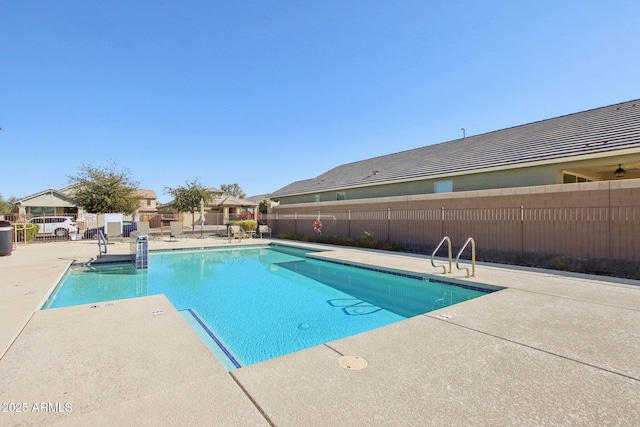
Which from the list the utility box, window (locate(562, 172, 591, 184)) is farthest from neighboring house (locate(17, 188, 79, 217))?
window (locate(562, 172, 591, 184))

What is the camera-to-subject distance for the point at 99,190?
59.0ft

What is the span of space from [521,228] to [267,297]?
8.24 metres

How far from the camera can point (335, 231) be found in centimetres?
1712

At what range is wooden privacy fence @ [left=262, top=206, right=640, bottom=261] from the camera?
7.78 meters

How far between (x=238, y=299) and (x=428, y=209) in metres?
8.68

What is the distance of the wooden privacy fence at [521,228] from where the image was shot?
25.5ft

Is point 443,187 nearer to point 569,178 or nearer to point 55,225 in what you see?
point 569,178

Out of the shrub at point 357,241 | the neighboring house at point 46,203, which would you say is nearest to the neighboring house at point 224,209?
the neighboring house at point 46,203

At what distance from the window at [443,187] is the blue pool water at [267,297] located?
22.3 feet

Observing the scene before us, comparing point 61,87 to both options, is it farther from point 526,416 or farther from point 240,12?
point 526,416

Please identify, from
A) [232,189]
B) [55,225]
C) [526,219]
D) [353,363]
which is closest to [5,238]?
[55,225]

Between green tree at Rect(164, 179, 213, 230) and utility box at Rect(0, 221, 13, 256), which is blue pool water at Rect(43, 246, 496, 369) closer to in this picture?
utility box at Rect(0, 221, 13, 256)

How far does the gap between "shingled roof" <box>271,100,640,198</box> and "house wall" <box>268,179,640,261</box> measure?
185 cm

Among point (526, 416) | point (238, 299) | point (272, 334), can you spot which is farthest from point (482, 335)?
point (238, 299)
